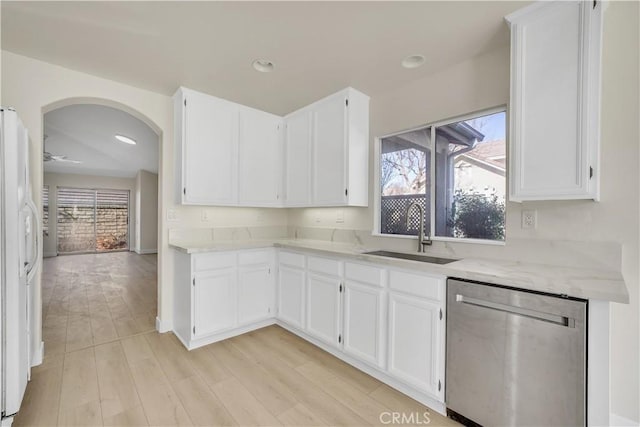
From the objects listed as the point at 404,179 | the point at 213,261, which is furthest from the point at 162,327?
the point at 404,179

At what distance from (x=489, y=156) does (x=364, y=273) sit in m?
1.31

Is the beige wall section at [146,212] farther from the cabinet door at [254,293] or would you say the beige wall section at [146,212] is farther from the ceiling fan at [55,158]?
the cabinet door at [254,293]

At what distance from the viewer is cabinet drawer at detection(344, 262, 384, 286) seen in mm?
2070

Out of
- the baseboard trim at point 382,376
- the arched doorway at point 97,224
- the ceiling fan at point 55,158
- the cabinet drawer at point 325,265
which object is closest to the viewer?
the baseboard trim at point 382,376

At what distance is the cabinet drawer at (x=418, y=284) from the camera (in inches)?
68.6

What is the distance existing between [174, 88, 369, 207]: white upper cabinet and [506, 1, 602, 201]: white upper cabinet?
133 cm

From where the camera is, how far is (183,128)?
2.69 meters

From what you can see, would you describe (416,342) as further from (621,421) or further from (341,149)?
(341,149)

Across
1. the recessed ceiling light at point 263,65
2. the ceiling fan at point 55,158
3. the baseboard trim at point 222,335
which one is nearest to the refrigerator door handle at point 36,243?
the baseboard trim at point 222,335

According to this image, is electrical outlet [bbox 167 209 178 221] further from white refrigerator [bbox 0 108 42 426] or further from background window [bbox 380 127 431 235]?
background window [bbox 380 127 431 235]

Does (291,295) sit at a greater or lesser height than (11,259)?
lesser

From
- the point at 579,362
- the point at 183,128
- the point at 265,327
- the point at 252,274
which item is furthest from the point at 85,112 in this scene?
the point at 579,362

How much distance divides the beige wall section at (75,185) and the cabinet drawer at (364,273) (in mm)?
8756

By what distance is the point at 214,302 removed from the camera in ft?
8.61
